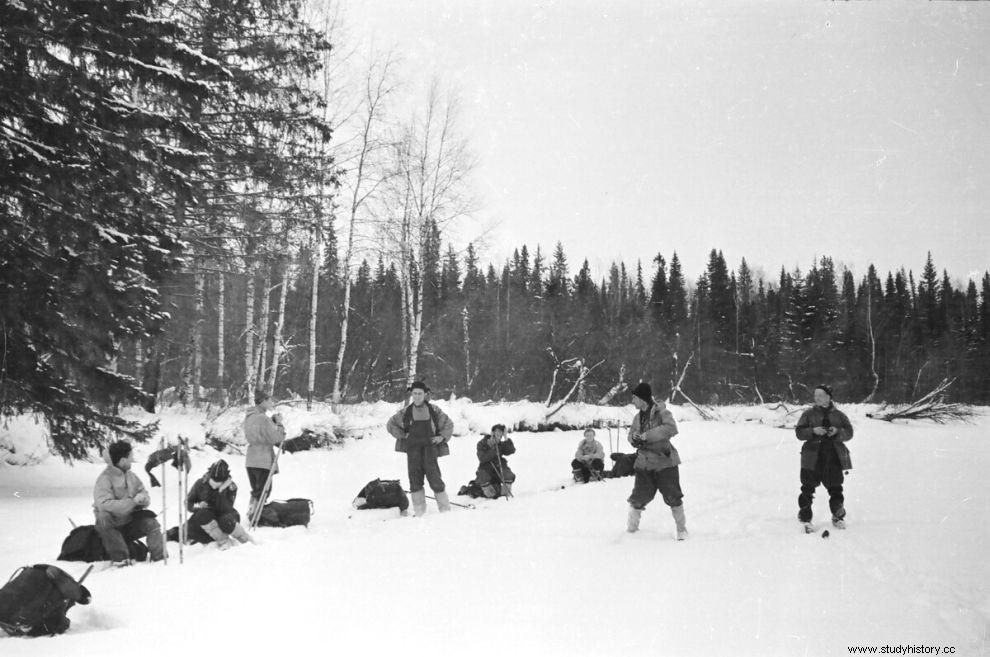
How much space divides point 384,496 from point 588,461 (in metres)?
5.11

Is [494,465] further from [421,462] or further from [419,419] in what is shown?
[419,419]

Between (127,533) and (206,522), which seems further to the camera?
(206,522)

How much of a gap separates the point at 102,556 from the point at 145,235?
4.33 m

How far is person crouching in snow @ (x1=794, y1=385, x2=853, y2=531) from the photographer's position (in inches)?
270

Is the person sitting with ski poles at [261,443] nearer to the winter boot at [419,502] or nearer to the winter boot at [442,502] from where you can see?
the winter boot at [419,502]

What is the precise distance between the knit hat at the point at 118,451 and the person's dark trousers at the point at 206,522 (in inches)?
41.5

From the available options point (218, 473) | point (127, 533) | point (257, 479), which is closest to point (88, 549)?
point (127, 533)

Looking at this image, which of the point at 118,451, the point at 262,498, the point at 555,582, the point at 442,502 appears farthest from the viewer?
the point at 442,502

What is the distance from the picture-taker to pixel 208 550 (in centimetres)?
640

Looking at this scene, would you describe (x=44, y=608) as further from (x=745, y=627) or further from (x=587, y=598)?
(x=745, y=627)

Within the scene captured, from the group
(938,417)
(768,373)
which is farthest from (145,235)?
(768,373)

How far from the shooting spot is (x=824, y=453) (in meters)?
7.05

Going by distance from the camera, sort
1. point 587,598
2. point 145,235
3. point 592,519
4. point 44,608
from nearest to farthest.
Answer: point 44,608, point 587,598, point 592,519, point 145,235

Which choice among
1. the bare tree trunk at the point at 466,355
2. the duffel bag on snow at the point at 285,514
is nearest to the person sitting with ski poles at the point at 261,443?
the duffel bag on snow at the point at 285,514
